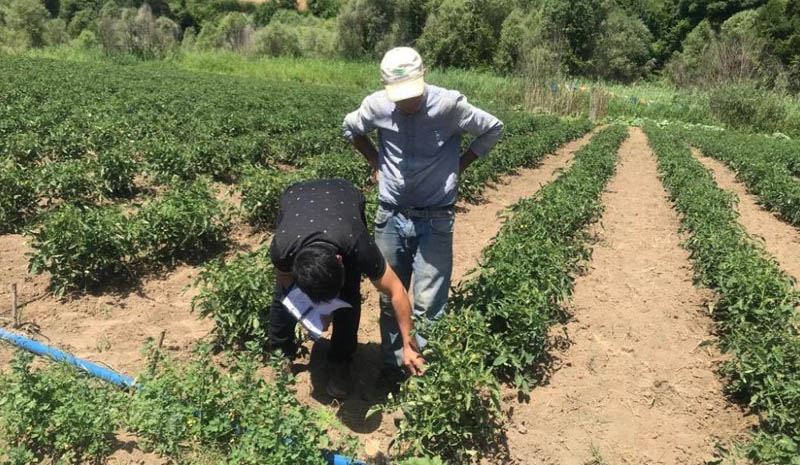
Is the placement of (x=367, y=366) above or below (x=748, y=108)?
above

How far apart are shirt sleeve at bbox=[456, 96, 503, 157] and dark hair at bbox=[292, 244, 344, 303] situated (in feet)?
4.00

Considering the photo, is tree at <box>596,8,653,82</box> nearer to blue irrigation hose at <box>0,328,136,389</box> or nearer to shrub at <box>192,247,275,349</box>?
shrub at <box>192,247,275,349</box>

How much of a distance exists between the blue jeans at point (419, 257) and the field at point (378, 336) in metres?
0.23

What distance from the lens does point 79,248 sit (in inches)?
185

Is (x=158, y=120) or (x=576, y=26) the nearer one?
(x=158, y=120)

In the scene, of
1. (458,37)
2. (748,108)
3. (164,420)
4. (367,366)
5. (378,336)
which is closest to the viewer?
(164,420)

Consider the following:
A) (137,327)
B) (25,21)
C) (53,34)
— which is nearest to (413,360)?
(137,327)

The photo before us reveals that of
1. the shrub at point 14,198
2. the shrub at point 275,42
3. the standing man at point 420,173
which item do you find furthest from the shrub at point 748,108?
the shrub at point 14,198

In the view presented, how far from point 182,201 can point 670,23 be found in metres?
67.8

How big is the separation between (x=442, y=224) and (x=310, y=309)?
41.6 inches

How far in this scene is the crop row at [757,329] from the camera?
336 centimetres

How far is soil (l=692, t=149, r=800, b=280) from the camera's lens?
731 centimetres

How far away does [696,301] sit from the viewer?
570cm

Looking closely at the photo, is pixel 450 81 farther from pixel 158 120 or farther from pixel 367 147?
pixel 367 147
